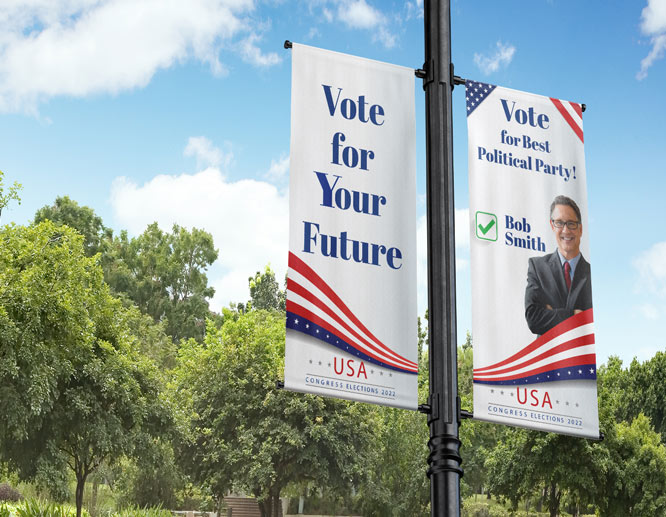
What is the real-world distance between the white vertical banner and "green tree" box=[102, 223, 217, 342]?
5750 centimetres

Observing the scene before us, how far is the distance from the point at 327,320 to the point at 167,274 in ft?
206

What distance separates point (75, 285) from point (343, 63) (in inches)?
808

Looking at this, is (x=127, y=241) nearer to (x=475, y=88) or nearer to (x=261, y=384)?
(x=261, y=384)

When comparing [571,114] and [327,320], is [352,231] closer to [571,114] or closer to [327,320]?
[327,320]

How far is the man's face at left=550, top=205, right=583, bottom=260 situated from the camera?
635cm

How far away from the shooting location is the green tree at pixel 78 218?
60.8m

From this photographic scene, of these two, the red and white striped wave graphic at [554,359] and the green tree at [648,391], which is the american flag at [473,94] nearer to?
the red and white striped wave graphic at [554,359]

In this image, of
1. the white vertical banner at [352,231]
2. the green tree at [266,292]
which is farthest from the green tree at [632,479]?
the white vertical banner at [352,231]

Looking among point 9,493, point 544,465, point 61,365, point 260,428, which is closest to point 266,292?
point 9,493

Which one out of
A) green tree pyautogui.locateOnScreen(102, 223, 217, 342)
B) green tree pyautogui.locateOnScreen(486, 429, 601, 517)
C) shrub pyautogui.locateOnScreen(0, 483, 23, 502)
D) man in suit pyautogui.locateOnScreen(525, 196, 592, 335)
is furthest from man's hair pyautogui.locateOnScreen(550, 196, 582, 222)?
green tree pyautogui.locateOnScreen(102, 223, 217, 342)

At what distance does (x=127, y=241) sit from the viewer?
68.7m

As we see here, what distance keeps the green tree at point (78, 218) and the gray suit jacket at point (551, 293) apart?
57659 mm

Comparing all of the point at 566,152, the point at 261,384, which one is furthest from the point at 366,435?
the point at 566,152

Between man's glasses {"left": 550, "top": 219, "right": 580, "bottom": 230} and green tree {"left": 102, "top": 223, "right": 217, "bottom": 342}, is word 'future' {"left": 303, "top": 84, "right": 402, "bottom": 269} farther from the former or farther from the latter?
green tree {"left": 102, "top": 223, "right": 217, "bottom": 342}
